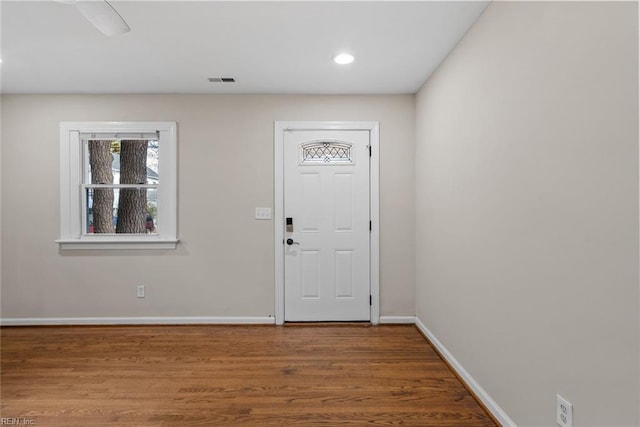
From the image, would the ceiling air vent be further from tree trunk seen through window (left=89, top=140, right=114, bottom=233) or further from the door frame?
tree trunk seen through window (left=89, top=140, right=114, bottom=233)

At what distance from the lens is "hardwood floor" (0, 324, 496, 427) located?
191 cm

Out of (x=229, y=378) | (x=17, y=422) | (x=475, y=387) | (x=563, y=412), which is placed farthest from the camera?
(x=229, y=378)

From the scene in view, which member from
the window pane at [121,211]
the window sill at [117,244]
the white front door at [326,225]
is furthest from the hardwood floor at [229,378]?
the window pane at [121,211]

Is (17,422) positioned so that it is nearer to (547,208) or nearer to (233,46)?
(233,46)

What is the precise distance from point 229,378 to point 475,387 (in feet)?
5.49

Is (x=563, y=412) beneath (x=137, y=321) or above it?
above

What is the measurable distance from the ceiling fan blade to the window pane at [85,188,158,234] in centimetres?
191

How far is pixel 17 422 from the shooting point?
187 centimetres

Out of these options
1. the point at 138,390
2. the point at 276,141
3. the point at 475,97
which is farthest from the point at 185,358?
the point at 475,97

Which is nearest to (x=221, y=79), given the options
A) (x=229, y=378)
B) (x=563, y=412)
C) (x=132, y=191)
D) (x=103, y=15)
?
(x=103, y=15)

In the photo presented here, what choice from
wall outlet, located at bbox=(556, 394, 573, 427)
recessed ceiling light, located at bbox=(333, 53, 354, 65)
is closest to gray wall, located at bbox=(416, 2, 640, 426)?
wall outlet, located at bbox=(556, 394, 573, 427)

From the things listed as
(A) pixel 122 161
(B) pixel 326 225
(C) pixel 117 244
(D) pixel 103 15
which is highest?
(D) pixel 103 15

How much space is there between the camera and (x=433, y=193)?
285 cm

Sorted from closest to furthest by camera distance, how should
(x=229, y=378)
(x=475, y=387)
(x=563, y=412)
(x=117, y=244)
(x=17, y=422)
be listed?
(x=563, y=412) → (x=17, y=422) → (x=475, y=387) → (x=229, y=378) → (x=117, y=244)
